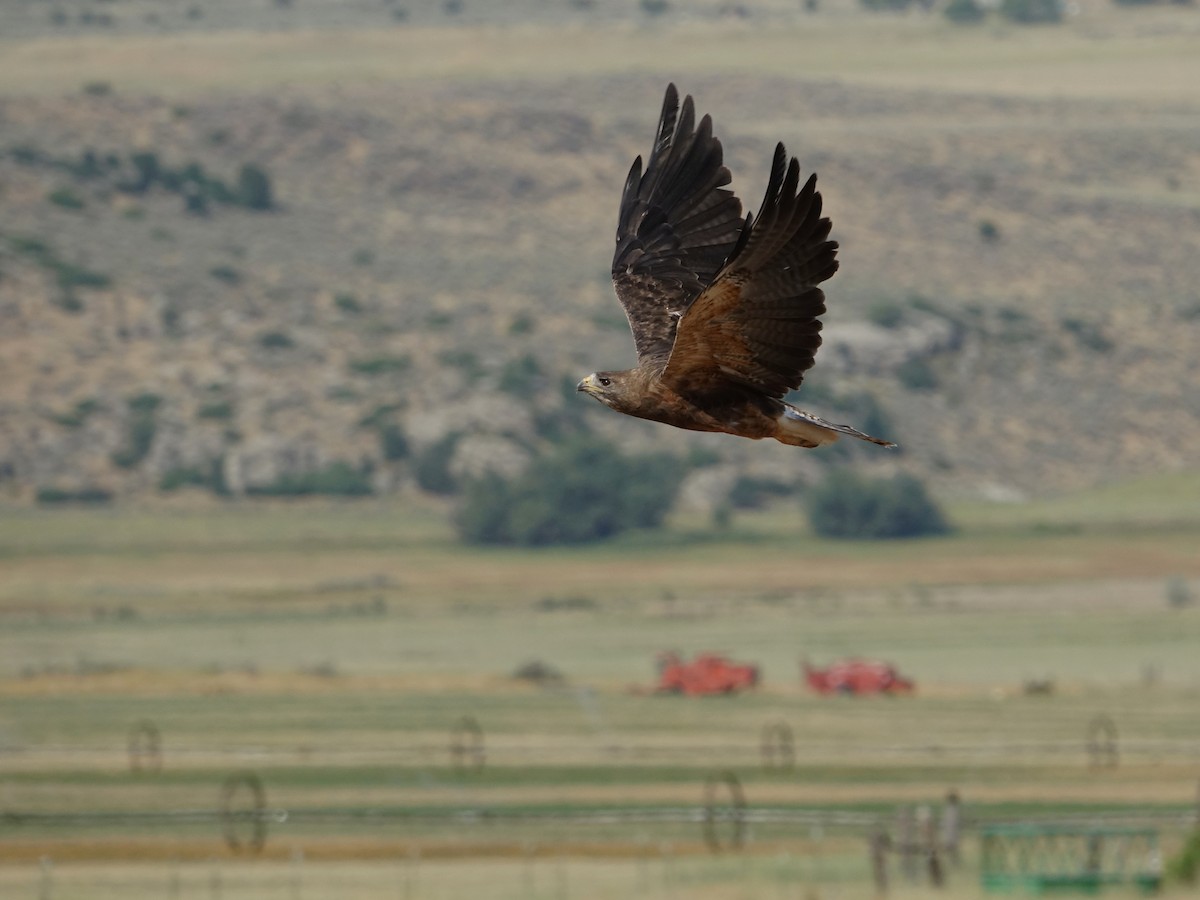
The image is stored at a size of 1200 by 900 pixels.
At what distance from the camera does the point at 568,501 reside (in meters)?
138

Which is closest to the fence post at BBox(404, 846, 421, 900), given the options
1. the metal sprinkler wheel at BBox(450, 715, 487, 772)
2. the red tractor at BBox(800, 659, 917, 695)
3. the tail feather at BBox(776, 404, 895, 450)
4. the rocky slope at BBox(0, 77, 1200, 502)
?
the metal sprinkler wheel at BBox(450, 715, 487, 772)

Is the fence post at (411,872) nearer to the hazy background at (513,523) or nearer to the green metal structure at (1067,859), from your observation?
the hazy background at (513,523)

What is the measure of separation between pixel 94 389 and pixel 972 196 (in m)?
65.4

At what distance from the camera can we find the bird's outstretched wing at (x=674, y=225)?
74.3 feet

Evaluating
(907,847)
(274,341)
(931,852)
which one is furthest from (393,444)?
(931,852)

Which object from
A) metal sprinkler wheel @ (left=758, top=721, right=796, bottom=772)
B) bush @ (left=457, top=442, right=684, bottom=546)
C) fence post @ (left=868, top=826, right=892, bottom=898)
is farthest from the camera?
bush @ (left=457, top=442, right=684, bottom=546)

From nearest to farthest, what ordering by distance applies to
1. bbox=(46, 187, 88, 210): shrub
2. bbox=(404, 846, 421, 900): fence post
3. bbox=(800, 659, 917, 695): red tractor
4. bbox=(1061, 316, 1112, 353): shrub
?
bbox=(404, 846, 421, 900): fence post < bbox=(800, 659, 917, 695): red tractor < bbox=(1061, 316, 1112, 353): shrub < bbox=(46, 187, 88, 210): shrub

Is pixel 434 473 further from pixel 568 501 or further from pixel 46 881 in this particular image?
pixel 46 881

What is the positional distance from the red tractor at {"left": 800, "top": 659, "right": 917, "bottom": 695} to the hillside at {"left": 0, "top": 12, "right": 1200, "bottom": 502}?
166ft

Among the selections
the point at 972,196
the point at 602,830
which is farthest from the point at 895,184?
the point at 602,830

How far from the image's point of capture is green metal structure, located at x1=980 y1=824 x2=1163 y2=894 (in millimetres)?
46875

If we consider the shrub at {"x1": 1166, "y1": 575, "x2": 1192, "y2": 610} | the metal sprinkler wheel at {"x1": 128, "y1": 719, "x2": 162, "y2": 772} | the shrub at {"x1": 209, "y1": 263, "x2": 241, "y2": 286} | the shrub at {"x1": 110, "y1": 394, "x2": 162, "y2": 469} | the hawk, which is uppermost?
the hawk

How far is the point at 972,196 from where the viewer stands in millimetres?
191625

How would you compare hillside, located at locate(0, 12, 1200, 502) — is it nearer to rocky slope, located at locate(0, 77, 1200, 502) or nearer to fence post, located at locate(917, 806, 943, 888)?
rocky slope, located at locate(0, 77, 1200, 502)
